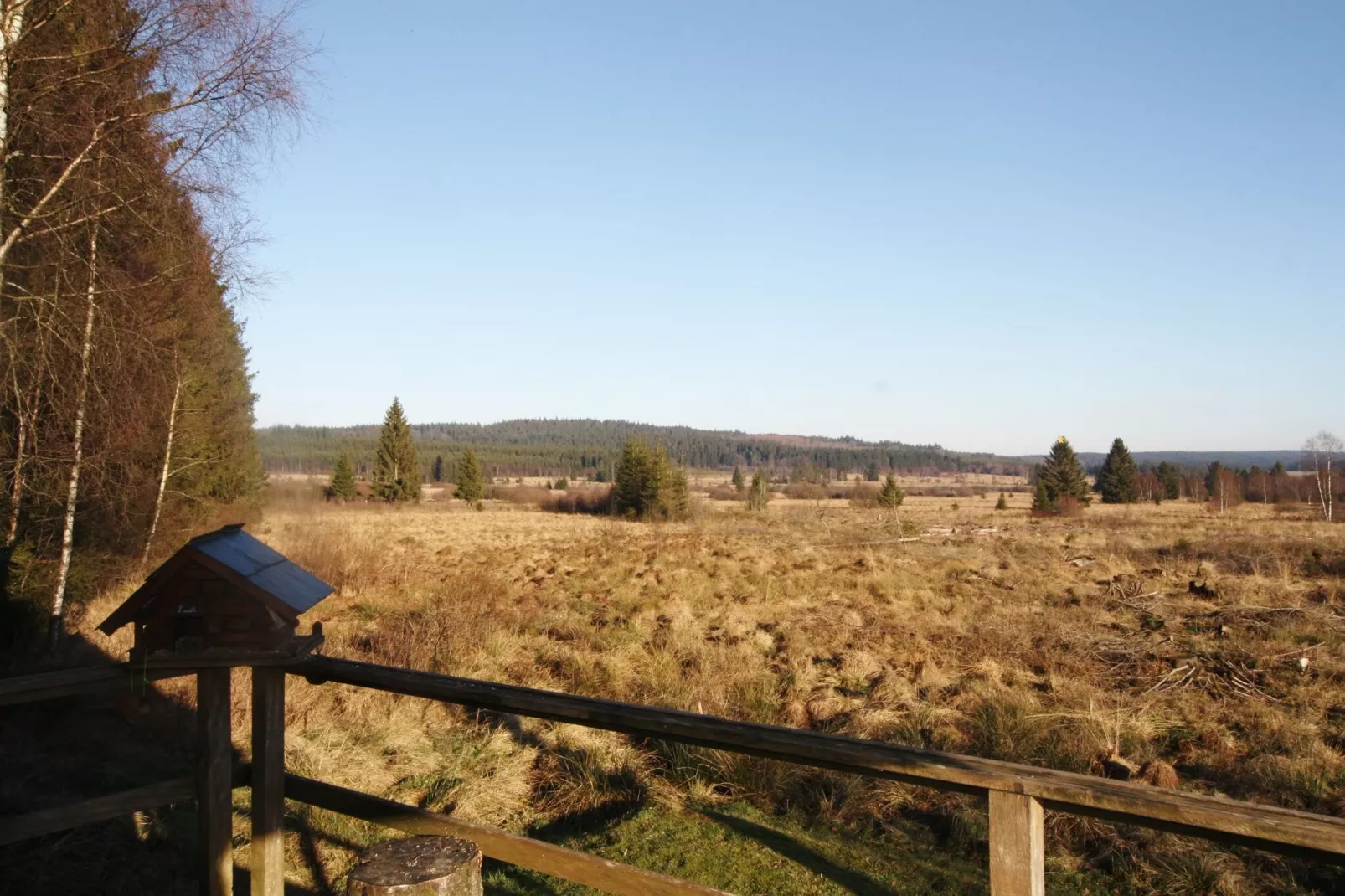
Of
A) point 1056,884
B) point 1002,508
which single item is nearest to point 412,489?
point 1002,508

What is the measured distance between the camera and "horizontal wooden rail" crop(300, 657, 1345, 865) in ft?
6.43

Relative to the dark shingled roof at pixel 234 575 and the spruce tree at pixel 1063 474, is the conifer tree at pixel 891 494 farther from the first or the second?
the dark shingled roof at pixel 234 575

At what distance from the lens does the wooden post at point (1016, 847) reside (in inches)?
87.5

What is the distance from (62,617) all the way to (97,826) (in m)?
5.41

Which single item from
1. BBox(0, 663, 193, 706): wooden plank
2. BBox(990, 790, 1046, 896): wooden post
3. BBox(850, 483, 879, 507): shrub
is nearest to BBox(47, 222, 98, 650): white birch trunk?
BBox(0, 663, 193, 706): wooden plank

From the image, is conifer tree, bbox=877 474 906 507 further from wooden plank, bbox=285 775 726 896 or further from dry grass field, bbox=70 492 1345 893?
wooden plank, bbox=285 775 726 896

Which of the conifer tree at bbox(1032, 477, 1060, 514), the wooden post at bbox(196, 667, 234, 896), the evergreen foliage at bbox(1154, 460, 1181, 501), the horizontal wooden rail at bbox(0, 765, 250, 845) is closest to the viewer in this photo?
the horizontal wooden rail at bbox(0, 765, 250, 845)

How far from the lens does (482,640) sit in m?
10.2

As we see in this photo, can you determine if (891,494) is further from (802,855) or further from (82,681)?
(82,681)

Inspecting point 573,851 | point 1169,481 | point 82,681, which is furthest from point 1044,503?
point 82,681

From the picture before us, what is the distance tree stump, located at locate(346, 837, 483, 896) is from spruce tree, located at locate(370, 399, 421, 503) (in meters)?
47.0

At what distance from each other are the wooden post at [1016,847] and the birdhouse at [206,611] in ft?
7.85

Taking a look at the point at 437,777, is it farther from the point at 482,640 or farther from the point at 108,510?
the point at 108,510

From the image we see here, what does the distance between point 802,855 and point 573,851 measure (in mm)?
2383
